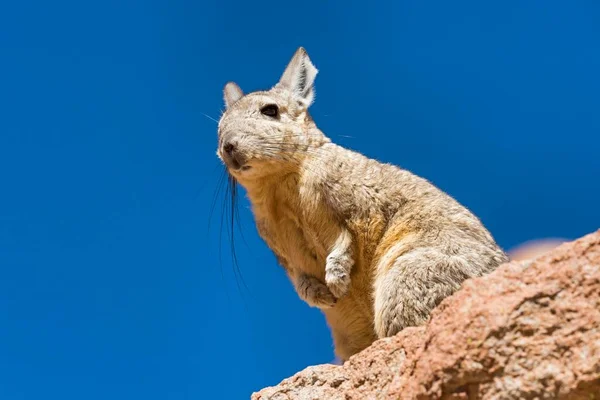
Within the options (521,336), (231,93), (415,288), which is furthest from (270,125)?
(521,336)

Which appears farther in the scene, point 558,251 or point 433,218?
point 433,218

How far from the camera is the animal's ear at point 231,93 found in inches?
323

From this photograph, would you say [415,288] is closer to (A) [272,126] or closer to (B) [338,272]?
(B) [338,272]

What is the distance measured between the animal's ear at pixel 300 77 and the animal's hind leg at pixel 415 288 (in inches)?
112

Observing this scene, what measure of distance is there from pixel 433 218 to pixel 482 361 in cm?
268

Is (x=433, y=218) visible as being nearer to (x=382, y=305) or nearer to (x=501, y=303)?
(x=382, y=305)

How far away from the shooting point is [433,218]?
613cm

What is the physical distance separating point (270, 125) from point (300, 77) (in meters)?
1.09

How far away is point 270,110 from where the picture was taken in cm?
742

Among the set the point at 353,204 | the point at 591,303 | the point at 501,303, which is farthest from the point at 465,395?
the point at 353,204

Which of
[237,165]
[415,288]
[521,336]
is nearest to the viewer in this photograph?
[521,336]

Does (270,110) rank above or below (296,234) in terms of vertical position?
above

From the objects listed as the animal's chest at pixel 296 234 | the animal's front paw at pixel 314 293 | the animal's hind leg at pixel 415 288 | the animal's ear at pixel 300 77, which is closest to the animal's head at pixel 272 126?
the animal's ear at pixel 300 77

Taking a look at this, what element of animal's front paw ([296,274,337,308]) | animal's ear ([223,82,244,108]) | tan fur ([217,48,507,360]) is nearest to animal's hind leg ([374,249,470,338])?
tan fur ([217,48,507,360])
